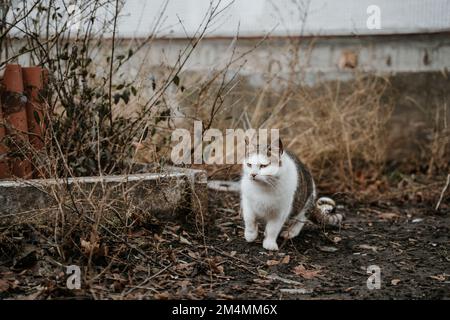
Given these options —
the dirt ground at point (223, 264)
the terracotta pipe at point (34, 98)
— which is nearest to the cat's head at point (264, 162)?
the dirt ground at point (223, 264)

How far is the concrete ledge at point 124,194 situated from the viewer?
357cm

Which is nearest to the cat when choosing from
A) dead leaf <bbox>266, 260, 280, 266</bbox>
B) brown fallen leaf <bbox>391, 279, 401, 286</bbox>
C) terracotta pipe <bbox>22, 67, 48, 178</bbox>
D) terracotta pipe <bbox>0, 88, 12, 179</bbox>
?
dead leaf <bbox>266, 260, 280, 266</bbox>

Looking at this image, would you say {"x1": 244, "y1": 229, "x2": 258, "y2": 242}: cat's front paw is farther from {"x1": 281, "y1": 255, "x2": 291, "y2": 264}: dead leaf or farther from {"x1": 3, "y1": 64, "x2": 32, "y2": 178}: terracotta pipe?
{"x1": 3, "y1": 64, "x2": 32, "y2": 178}: terracotta pipe

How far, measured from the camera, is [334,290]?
10.8 ft

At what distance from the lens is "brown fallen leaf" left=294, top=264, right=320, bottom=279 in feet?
11.6

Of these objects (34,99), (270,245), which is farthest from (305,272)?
(34,99)

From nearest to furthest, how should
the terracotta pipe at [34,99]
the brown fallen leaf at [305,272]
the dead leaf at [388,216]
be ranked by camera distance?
the brown fallen leaf at [305,272] → the terracotta pipe at [34,99] → the dead leaf at [388,216]

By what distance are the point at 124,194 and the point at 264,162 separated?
1.06m

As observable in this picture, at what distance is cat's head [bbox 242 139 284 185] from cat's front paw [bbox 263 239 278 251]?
17.3 inches

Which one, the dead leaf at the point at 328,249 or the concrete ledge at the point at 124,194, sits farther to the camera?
the dead leaf at the point at 328,249

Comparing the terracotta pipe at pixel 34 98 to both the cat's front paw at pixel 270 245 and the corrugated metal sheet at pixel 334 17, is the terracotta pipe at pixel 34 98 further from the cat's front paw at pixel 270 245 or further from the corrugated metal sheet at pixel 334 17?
the corrugated metal sheet at pixel 334 17

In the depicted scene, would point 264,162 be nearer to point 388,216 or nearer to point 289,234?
point 289,234

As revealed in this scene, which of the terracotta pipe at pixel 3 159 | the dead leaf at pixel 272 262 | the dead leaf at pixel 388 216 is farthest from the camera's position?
the dead leaf at pixel 388 216
